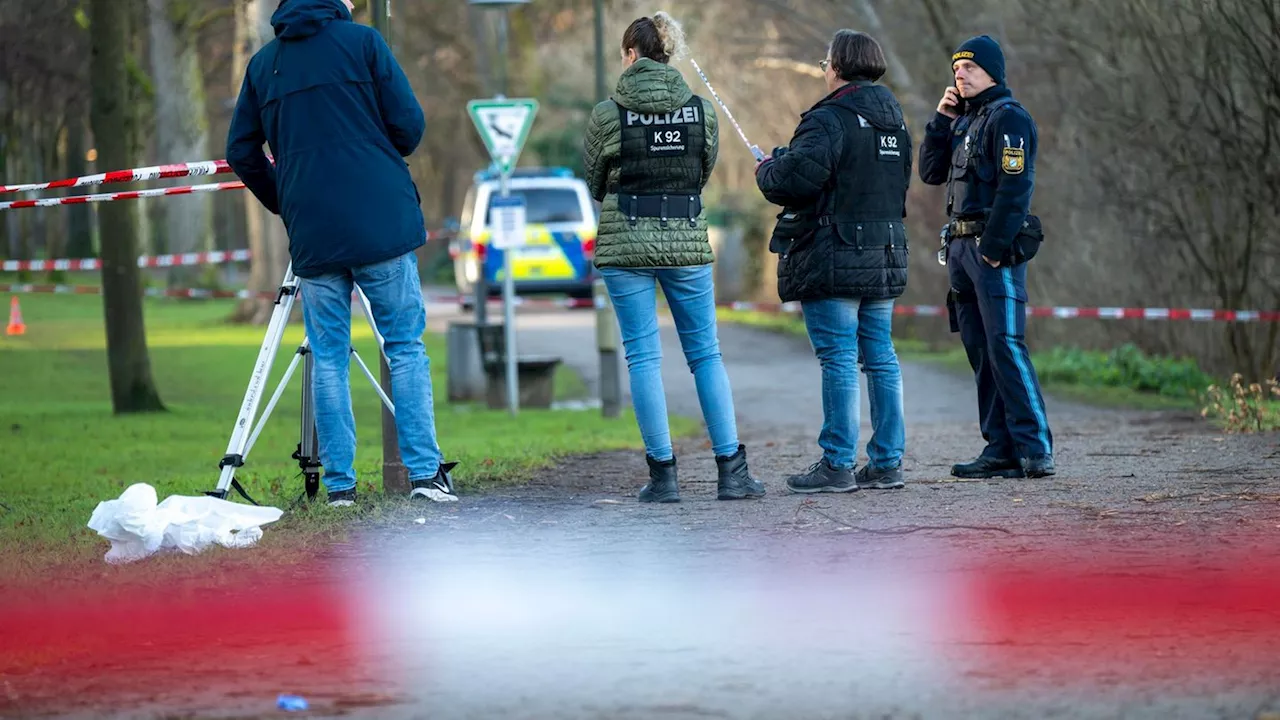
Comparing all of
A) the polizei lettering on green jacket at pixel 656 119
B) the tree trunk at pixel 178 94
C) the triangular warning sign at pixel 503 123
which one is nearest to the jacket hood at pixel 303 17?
the polizei lettering on green jacket at pixel 656 119

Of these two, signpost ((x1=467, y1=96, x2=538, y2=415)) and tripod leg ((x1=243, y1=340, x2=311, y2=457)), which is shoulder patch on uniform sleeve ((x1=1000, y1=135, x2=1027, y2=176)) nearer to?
tripod leg ((x1=243, y1=340, x2=311, y2=457))

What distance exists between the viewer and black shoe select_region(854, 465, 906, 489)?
8758 millimetres

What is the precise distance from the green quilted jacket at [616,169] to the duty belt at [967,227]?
1536 millimetres

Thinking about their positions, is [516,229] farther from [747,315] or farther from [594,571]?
[747,315]

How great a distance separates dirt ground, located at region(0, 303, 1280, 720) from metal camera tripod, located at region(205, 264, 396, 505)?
642mm

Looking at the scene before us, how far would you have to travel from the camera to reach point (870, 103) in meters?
8.31

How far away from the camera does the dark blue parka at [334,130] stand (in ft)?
25.3

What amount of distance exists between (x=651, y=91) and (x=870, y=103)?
99 centimetres

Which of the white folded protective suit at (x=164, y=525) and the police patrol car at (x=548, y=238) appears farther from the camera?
the police patrol car at (x=548, y=238)

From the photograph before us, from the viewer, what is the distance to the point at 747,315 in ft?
105

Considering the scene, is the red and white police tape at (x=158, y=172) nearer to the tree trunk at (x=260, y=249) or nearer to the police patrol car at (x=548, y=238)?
the tree trunk at (x=260, y=249)

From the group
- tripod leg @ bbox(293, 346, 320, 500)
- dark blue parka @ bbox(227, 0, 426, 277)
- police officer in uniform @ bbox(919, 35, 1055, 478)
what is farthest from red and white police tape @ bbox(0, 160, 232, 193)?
police officer in uniform @ bbox(919, 35, 1055, 478)

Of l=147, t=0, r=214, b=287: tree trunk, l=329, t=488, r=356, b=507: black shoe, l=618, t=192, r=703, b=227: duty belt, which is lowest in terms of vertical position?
l=329, t=488, r=356, b=507: black shoe

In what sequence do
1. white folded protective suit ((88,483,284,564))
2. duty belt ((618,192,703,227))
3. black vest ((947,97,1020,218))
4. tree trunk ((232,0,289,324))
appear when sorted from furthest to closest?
tree trunk ((232,0,289,324)) → black vest ((947,97,1020,218)) → duty belt ((618,192,703,227)) → white folded protective suit ((88,483,284,564))
